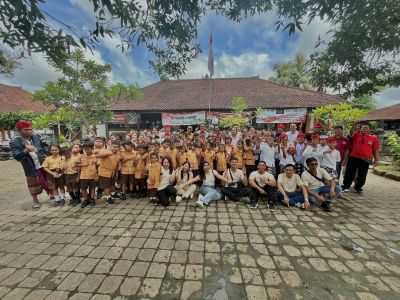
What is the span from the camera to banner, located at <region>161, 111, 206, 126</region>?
1883 cm

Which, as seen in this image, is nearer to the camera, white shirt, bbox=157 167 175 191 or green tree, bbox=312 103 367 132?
white shirt, bbox=157 167 175 191

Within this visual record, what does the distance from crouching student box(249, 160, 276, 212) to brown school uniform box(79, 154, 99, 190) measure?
146 inches

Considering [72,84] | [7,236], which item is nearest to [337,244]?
[7,236]

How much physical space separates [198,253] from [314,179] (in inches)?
132

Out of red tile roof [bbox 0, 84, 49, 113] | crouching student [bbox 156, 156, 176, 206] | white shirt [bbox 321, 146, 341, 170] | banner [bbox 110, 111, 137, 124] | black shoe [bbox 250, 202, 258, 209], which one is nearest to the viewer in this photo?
black shoe [bbox 250, 202, 258, 209]

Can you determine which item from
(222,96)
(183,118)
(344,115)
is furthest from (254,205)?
(222,96)

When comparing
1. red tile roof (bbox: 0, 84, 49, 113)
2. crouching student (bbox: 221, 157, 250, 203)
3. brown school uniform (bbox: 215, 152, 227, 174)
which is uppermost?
red tile roof (bbox: 0, 84, 49, 113)

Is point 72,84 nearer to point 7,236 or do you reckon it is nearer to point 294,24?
point 7,236

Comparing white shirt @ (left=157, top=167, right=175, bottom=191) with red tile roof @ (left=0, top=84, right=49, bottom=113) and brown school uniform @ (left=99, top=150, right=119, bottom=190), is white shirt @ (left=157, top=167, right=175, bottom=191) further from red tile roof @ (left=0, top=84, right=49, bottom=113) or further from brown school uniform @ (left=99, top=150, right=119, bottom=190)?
red tile roof @ (left=0, top=84, right=49, bottom=113)

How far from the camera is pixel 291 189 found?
4.88m

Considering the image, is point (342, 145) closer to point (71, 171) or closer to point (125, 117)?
point (71, 171)

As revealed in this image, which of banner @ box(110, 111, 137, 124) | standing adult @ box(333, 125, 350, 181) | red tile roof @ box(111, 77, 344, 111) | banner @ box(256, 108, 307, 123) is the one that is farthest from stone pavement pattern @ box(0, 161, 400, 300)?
banner @ box(110, 111, 137, 124)

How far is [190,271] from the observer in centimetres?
262

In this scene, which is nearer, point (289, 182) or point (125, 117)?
point (289, 182)
